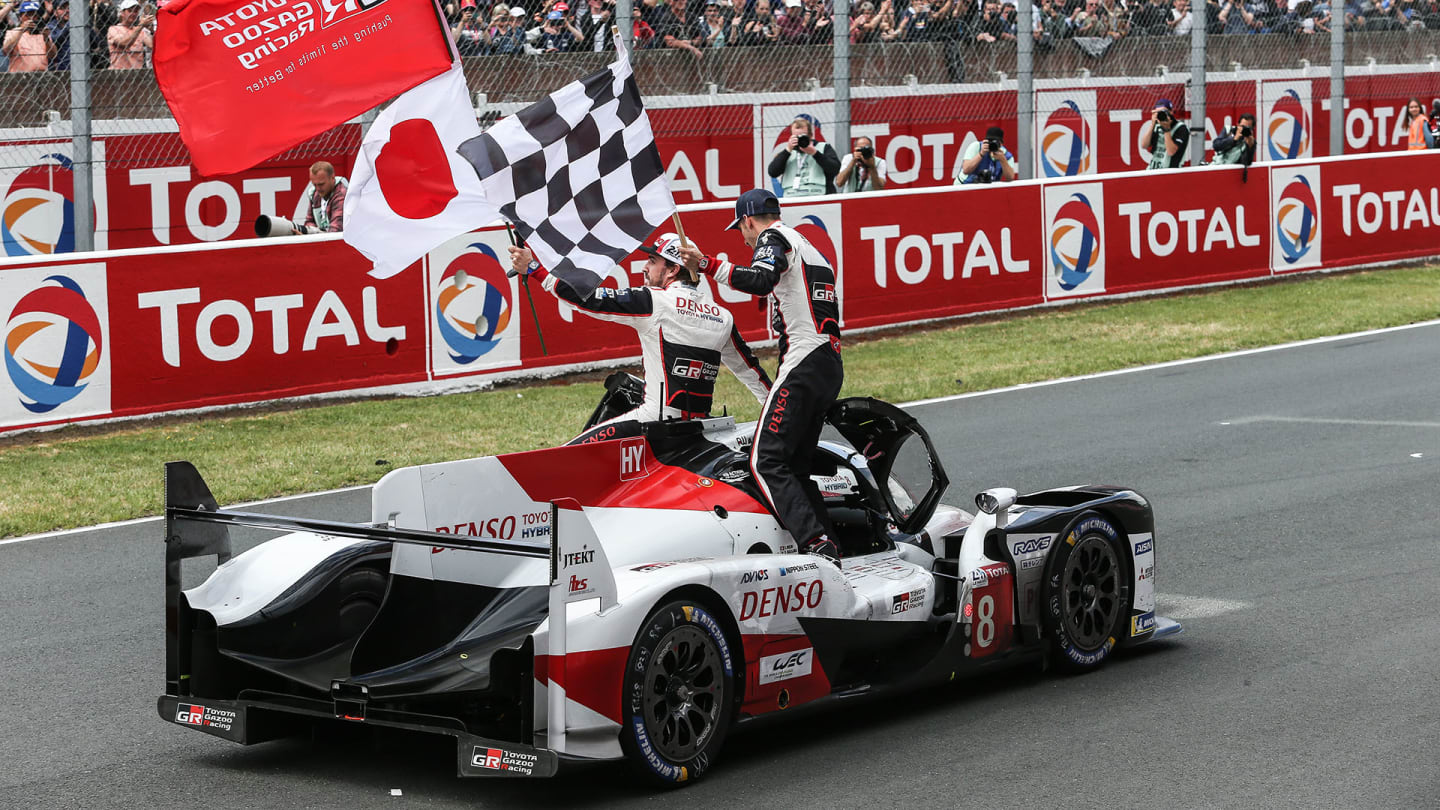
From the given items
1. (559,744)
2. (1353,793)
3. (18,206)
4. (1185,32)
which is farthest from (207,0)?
(1185,32)

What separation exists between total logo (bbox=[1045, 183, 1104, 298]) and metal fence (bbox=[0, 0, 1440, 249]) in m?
0.57

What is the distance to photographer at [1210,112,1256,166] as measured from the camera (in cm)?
1962

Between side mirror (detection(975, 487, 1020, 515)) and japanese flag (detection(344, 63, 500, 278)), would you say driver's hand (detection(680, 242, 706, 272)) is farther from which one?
side mirror (detection(975, 487, 1020, 515))

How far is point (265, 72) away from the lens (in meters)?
7.22

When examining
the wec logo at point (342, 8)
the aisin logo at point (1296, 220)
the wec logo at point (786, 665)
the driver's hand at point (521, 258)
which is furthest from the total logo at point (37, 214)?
the aisin logo at point (1296, 220)

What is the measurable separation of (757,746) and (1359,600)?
10.9 feet

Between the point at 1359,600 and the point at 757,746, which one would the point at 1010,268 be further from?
the point at 757,746

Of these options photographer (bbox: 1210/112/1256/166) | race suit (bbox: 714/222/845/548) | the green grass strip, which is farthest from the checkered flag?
photographer (bbox: 1210/112/1256/166)

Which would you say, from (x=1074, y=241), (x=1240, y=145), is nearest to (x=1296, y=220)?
(x=1240, y=145)

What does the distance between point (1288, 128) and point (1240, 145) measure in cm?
574

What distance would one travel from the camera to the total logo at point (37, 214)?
14062 mm

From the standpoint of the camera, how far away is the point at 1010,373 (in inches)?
594

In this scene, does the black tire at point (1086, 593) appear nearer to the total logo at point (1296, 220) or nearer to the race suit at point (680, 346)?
the race suit at point (680, 346)

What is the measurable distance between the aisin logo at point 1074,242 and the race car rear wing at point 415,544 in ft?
41.8
